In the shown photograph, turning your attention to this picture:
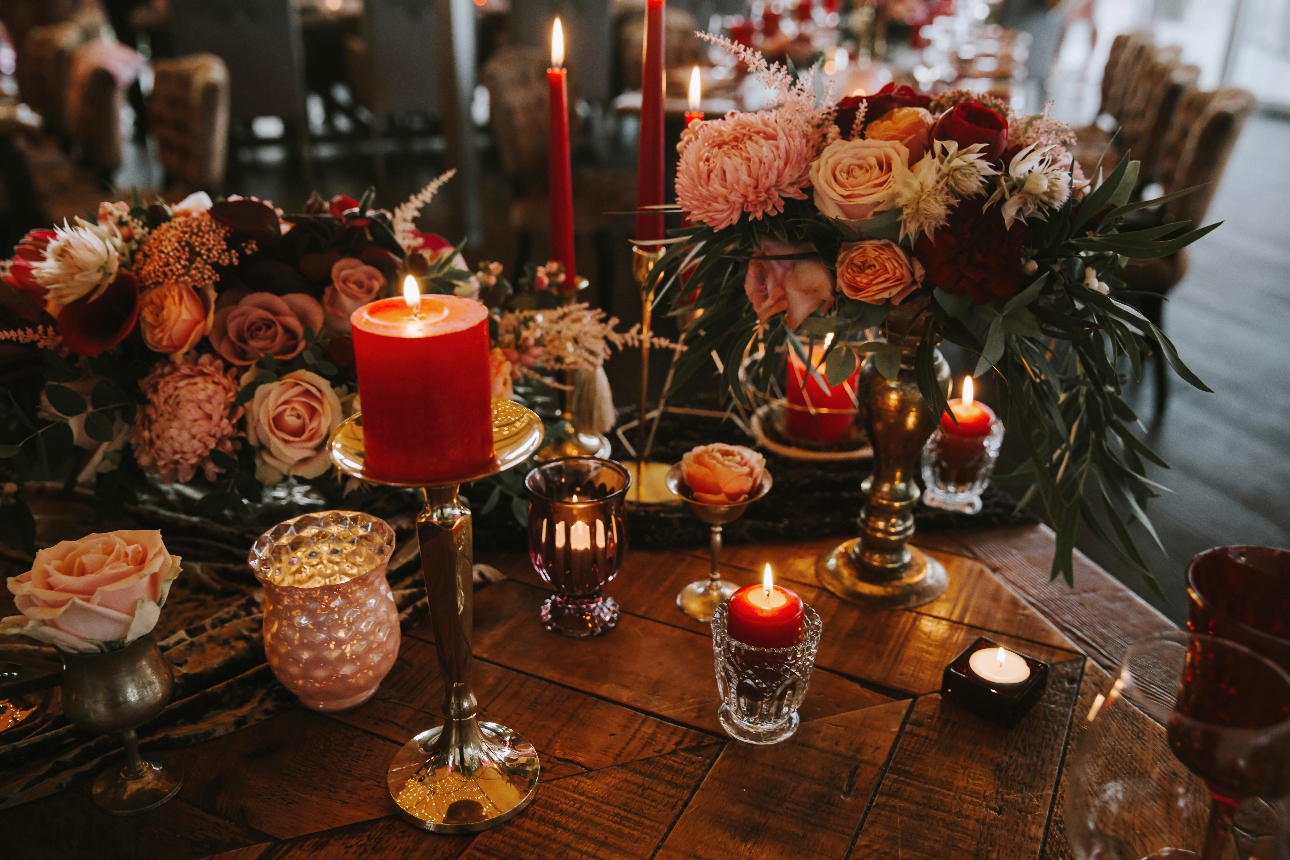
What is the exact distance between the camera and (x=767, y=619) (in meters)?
0.78

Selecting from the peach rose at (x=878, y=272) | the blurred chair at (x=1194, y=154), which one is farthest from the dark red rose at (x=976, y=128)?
the blurred chair at (x=1194, y=154)

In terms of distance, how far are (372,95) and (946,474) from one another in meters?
4.21

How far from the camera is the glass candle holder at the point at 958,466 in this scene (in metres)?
1.12

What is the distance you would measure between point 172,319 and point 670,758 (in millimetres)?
640

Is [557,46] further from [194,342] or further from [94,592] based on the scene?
[94,592]

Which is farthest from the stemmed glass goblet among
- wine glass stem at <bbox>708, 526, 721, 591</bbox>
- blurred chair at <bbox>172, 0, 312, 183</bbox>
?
blurred chair at <bbox>172, 0, 312, 183</bbox>

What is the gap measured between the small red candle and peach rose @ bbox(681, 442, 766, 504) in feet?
0.43

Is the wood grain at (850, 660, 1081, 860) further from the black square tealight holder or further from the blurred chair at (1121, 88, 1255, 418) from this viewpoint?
the blurred chair at (1121, 88, 1255, 418)

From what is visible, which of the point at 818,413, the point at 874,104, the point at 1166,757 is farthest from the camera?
the point at 818,413

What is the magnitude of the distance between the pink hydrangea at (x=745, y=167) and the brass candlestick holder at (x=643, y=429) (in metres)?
0.13

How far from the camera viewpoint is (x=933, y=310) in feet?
2.82

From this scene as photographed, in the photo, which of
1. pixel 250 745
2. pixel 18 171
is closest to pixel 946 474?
pixel 250 745

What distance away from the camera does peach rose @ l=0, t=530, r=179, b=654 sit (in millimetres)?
670

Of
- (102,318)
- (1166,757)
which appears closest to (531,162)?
(102,318)
